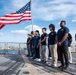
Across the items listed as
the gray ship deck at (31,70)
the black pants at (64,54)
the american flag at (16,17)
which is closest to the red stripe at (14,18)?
the american flag at (16,17)

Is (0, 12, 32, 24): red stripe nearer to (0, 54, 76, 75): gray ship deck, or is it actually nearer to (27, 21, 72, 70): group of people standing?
(27, 21, 72, 70): group of people standing

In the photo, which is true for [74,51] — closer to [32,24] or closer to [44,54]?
[32,24]

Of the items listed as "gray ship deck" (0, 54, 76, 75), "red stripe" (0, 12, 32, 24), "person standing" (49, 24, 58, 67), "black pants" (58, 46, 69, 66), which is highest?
"red stripe" (0, 12, 32, 24)

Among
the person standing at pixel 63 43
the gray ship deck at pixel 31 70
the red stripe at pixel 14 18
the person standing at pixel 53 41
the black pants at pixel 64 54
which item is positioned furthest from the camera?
the red stripe at pixel 14 18

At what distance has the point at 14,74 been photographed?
358 inches

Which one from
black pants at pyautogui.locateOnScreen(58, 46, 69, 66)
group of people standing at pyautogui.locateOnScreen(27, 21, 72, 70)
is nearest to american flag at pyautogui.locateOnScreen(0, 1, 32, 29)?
group of people standing at pyautogui.locateOnScreen(27, 21, 72, 70)

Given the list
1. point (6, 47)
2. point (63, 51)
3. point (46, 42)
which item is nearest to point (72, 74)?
point (63, 51)

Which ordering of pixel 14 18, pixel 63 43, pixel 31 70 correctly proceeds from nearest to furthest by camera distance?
pixel 31 70
pixel 63 43
pixel 14 18

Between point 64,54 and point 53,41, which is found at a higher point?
point 53,41

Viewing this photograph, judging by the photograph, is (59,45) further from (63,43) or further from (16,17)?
(16,17)

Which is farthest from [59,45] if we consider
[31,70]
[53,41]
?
[31,70]

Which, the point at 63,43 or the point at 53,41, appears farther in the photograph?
the point at 53,41

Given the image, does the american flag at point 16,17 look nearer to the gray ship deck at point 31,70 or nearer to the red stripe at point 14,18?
the red stripe at point 14,18

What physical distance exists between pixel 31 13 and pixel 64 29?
11.9m
